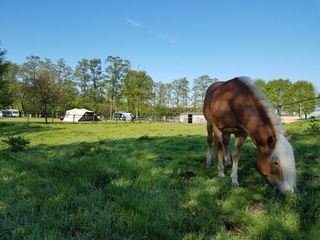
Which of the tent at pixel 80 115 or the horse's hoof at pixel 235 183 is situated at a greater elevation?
the tent at pixel 80 115

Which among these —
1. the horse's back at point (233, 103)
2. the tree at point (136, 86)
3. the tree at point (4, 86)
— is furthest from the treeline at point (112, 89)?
the horse's back at point (233, 103)

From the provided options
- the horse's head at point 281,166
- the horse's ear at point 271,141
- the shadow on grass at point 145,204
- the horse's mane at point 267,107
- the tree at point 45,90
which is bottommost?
the shadow on grass at point 145,204

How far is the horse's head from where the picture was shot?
478 centimetres

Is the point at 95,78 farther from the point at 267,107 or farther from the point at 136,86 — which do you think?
the point at 267,107

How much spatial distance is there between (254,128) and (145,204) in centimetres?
214

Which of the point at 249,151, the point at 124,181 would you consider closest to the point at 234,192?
the point at 124,181

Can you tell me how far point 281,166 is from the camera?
4.82 meters

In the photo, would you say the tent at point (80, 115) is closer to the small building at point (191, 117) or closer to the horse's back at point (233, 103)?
the small building at point (191, 117)

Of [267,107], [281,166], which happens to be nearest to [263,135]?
[267,107]

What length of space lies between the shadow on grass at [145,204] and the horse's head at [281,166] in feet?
0.51

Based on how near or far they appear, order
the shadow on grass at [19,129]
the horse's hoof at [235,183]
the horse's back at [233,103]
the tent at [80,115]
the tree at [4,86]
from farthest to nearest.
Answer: the tent at [80,115] < the tree at [4,86] < the shadow on grass at [19,129] < the horse's back at [233,103] < the horse's hoof at [235,183]

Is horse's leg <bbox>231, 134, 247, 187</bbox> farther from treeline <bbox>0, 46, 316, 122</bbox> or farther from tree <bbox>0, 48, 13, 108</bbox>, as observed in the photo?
treeline <bbox>0, 46, 316, 122</bbox>

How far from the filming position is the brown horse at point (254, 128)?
484cm

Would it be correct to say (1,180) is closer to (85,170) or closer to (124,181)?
(85,170)
